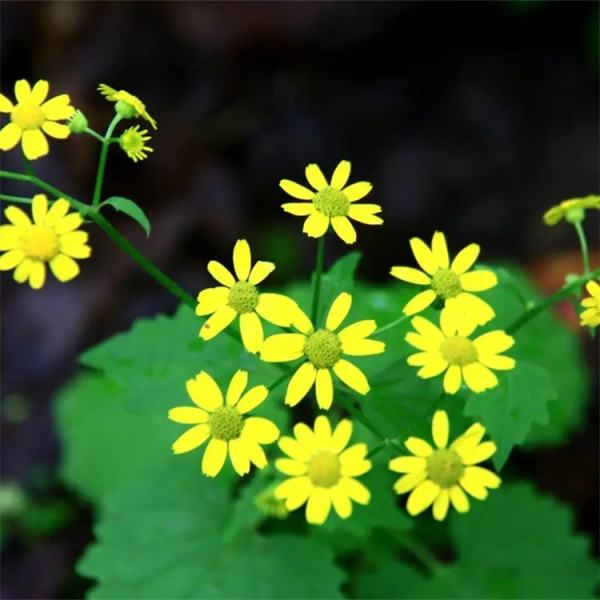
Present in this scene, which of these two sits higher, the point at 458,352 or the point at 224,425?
the point at 458,352

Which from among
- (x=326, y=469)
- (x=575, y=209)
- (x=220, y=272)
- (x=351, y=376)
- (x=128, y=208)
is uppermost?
(x=575, y=209)

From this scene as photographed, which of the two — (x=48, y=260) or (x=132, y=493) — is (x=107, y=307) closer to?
(x=132, y=493)

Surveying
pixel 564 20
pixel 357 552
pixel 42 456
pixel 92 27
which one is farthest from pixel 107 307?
pixel 564 20

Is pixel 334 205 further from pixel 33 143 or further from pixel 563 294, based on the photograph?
pixel 33 143

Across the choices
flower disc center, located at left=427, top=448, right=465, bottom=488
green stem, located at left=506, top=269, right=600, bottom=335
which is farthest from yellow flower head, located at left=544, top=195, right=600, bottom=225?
flower disc center, located at left=427, top=448, right=465, bottom=488

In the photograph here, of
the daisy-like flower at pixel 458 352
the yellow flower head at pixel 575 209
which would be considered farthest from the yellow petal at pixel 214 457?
the yellow flower head at pixel 575 209

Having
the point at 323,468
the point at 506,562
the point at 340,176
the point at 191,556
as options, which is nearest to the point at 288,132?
the point at 506,562
